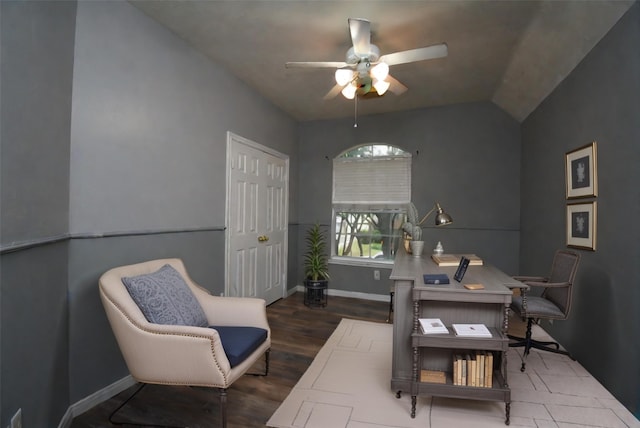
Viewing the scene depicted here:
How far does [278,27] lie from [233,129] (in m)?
1.23

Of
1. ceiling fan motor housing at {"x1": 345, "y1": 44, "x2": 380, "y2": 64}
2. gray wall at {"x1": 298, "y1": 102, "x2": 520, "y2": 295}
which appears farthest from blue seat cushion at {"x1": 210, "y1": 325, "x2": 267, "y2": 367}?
gray wall at {"x1": 298, "y1": 102, "x2": 520, "y2": 295}

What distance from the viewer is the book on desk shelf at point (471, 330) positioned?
1812 mm

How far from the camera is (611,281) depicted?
2.15m

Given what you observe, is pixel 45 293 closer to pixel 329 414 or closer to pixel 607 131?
pixel 329 414

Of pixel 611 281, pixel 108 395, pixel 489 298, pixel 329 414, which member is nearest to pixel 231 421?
pixel 329 414

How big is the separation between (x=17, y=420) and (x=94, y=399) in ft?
2.51

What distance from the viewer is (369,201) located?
15.1ft

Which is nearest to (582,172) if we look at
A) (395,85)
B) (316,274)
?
(395,85)

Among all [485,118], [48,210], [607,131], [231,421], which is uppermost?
[485,118]

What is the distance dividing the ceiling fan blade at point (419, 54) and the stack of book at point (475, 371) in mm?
1978

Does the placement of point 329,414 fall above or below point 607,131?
below

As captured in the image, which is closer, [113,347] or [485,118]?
[113,347]

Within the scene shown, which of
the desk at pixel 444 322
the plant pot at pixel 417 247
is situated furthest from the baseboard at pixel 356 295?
the desk at pixel 444 322

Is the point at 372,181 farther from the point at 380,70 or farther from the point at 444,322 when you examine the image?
the point at 444,322
